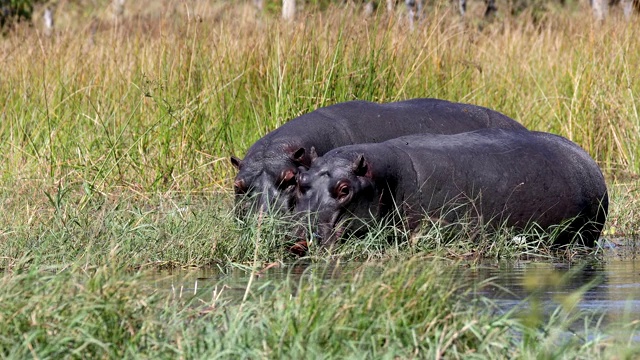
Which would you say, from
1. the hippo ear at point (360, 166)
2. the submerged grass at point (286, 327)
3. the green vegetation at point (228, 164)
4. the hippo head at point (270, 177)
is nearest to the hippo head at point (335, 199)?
the hippo ear at point (360, 166)

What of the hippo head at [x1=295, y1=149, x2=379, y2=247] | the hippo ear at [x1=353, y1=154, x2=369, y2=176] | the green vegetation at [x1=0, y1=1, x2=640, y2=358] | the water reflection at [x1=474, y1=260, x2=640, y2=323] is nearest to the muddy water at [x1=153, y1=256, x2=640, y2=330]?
the water reflection at [x1=474, y1=260, x2=640, y2=323]

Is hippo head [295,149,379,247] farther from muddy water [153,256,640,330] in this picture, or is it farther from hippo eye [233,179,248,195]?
hippo eye [233,179,248,195]

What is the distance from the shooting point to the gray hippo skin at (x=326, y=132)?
6988 mm

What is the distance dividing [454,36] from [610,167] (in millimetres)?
1719

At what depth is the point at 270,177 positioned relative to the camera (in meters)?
7.03

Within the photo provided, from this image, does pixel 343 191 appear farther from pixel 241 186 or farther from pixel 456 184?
pixel 241 186

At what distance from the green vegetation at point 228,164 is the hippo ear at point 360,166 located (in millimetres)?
403

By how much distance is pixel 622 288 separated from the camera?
5.06 metres

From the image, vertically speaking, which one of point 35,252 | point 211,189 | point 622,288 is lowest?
point 211,189

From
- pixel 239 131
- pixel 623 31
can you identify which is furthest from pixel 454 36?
pixel 239 131

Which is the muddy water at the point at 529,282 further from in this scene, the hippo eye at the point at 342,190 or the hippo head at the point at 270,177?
the hippo head at the point at 270,177

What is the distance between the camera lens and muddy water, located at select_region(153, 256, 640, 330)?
176 inches

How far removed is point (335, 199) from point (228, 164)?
2.43m

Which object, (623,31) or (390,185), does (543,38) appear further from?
(390,185)
